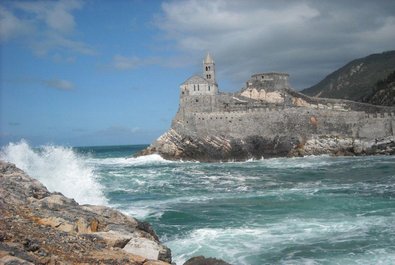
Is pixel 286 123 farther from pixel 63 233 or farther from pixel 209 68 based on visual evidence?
pixel 63 233

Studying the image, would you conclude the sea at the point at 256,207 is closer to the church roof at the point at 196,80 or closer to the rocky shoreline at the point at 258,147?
the rocky shoreline at the point at 258,147

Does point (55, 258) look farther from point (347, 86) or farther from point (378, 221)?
point (347, 86)

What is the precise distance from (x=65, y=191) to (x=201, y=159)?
2737 centimetres

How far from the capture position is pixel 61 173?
2509 cm

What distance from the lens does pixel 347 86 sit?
395 feet

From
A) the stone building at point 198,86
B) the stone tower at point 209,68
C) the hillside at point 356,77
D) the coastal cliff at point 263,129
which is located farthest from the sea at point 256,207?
the hillside at point 356,77

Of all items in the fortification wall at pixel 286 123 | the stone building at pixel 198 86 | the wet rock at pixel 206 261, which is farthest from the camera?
the stone building at pixel 198 86

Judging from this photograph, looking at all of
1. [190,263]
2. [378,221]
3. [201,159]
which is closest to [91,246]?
[190,263]

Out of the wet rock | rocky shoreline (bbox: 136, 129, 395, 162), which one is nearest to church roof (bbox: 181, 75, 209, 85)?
rocky shoreline (bbox: 136, 129, 395, 162)

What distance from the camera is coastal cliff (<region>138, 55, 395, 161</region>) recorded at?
48.0 metres

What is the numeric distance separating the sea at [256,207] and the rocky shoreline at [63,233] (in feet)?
8.47

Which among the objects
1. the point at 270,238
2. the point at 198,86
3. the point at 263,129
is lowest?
the point at 270,238

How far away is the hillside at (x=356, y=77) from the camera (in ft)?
367

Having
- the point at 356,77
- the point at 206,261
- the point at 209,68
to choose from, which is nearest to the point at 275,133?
the point at 209,68
